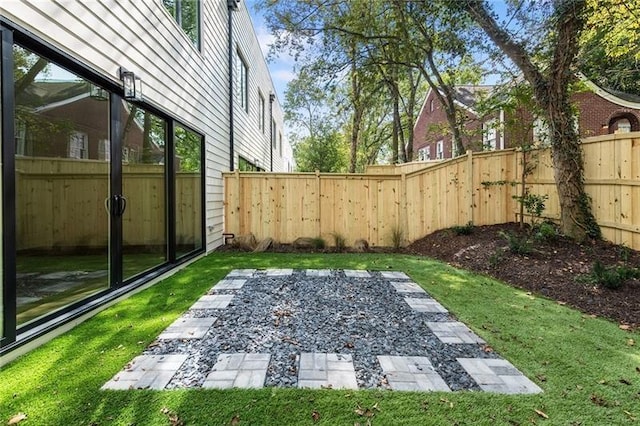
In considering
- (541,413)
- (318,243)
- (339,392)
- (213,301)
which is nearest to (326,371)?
(339,392)

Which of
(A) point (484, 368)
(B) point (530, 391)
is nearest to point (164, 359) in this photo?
(A) point (484, 368)

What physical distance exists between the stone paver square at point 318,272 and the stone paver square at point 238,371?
249 centimetres

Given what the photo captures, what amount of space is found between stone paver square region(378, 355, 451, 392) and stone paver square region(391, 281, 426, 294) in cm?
177

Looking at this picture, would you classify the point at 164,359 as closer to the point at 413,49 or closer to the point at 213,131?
the point at 213,131

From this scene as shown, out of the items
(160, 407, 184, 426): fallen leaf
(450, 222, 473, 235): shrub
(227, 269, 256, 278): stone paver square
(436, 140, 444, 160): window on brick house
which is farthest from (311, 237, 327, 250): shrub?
(436, 140, 444, 160): window on brick house

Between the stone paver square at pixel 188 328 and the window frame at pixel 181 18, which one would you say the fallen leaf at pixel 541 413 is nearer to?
the stone paver square at pixel 188 328

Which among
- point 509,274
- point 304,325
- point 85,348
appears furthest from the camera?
point 509,274

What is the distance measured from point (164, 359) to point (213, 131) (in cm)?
523

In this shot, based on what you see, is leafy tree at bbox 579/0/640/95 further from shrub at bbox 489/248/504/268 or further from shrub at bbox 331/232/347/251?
shrub at bbox 331/232/347/251

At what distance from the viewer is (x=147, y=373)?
215cm

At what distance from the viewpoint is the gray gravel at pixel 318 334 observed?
87.6 inches

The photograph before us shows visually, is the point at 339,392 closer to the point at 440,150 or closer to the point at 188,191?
the point at 188,191

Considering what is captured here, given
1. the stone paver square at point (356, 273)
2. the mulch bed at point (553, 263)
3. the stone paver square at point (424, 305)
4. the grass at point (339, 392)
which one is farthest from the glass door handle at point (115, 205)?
the mulch bed at point (553, 263)

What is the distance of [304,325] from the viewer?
3031mm
